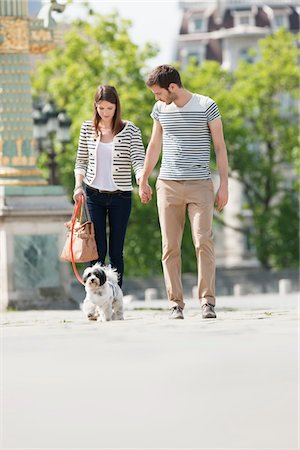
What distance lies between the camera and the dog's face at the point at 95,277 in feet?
41.0

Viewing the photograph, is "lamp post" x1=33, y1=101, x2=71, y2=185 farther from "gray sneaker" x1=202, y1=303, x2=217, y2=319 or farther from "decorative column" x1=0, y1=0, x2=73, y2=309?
"gray sneaker" x1=202, y1=303, x2=217, y2=319

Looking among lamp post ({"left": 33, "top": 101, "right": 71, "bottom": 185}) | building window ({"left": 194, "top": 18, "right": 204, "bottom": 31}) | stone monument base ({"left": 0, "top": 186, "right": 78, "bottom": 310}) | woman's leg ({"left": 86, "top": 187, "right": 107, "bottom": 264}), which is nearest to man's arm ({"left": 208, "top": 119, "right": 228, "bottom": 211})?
woman's leg ({"left": 86, "top": 187, "right": 107, "bottom": 264})

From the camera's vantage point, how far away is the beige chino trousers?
40.4 feet

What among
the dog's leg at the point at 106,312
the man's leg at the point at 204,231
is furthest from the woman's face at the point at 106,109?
the dog's leg at the point at 106,312

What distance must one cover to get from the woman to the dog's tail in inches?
10.5

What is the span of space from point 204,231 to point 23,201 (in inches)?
355

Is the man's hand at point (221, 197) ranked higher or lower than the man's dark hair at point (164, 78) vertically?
lower

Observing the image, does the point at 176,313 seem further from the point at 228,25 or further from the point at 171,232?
the point at 228,25

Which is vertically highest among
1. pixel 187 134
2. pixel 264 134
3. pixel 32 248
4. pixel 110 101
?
pixel 110 101

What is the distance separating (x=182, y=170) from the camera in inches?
480

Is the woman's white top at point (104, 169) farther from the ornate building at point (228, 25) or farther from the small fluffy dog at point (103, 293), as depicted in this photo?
the ornate building at point (228, 25)

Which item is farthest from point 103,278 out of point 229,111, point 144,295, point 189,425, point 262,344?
point 229,111

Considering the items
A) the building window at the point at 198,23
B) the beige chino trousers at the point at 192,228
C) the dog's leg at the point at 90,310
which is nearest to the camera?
the beige chino trousers at the point at 192,228

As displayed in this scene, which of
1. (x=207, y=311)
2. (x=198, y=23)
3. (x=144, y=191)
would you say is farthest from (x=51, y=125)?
(x=198, y=23)
